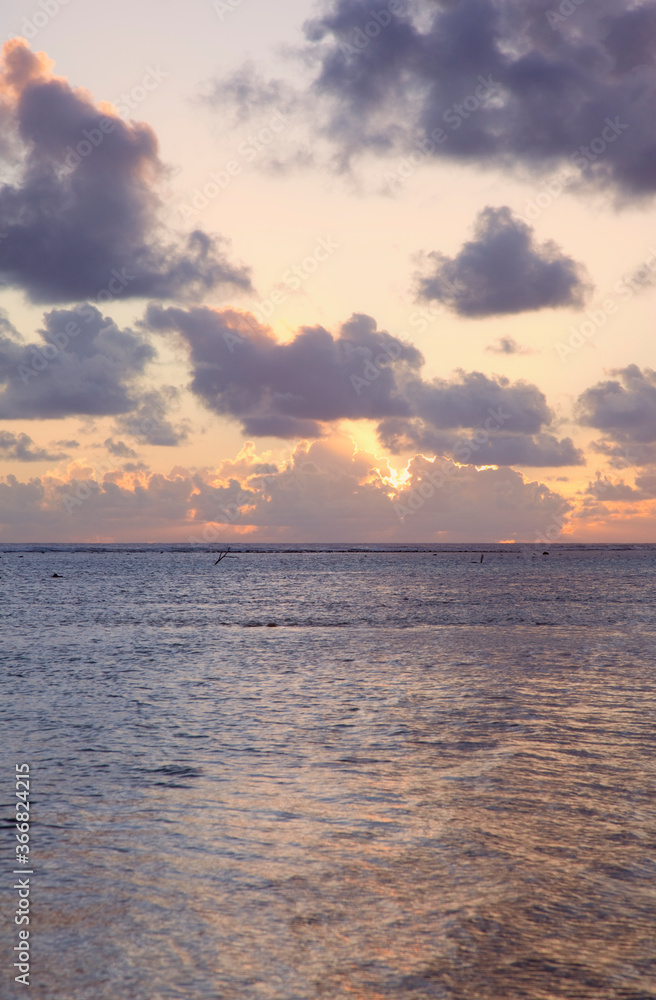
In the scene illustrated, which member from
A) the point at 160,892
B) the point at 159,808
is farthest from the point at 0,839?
the point at 160,892

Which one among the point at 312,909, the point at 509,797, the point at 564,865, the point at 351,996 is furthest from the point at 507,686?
the point at 351,996

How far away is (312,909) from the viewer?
9.11m

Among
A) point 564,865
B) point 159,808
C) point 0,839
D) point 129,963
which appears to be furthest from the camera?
point 159,808

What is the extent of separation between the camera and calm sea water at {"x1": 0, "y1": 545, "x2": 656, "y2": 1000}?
786 centimetres

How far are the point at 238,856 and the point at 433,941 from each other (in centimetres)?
Result: 336

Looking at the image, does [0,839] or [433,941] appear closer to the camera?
[433,941]

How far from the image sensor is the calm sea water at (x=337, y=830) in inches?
309

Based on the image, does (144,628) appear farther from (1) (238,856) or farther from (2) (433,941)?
(2) (433,941)

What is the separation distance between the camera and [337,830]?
38.1 feet

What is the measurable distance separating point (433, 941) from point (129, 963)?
321cm

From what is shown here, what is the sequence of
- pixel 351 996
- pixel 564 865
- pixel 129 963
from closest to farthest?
pixel 351 996, pixel 129 963, pixel 564 865

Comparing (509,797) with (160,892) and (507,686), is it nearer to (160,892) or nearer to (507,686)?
(160,892)

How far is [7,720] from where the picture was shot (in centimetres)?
1970

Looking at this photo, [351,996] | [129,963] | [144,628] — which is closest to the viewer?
[351,996]
